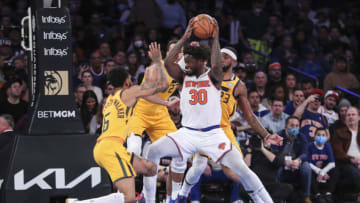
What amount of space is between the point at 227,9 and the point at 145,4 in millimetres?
2531

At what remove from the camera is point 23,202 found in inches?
309

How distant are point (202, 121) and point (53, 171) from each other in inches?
74.4

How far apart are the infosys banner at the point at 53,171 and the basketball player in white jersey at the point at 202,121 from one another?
76 centimetres

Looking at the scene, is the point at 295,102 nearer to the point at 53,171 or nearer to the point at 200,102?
the point at 200,102

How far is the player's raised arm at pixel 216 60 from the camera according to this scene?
8.05m

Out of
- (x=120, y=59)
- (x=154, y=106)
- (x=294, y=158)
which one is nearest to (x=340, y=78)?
(x=294, y=158)

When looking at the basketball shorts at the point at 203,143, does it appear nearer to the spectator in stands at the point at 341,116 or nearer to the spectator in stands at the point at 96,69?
the spectator in stands at the point at 341,116

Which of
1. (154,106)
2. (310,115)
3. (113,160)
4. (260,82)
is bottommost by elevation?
(113,160)

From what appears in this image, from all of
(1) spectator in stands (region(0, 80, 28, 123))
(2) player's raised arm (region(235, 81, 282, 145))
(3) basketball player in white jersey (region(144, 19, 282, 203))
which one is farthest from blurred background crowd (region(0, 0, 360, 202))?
(3) basketball player in white jersey (region(144, 19, 282, 203))

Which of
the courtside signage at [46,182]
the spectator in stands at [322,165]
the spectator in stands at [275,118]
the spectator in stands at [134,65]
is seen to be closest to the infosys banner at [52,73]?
the courtside signage at [46,182]

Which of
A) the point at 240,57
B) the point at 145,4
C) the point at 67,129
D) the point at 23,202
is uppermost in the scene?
the point at 145,4

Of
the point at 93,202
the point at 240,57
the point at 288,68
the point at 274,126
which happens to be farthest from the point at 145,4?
the point at 93,202

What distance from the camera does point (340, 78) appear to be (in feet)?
45.9

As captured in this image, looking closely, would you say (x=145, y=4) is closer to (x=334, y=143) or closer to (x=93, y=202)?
(x=334, y=143)
